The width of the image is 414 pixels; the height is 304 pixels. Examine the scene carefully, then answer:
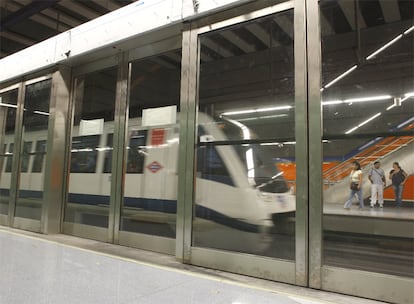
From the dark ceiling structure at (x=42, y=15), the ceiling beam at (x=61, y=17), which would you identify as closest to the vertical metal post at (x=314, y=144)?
the dark ceiling structure at (x=42, y=15)

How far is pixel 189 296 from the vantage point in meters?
2.66

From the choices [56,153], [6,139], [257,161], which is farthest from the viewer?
[6,139]

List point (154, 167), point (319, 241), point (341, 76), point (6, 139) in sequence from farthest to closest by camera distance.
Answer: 1. point (6, 139)
2. point (154, 167)
3. point (341, 76)
4. point (319, 241)

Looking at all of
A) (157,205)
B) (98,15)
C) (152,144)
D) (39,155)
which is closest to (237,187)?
(157,205)

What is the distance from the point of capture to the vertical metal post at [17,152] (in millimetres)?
6137

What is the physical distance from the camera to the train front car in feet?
11.6

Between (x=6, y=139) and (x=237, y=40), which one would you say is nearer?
(x=237, y=40)

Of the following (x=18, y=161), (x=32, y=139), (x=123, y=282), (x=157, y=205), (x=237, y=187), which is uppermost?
(x=32, y=139)

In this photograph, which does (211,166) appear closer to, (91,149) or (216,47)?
(216,47)

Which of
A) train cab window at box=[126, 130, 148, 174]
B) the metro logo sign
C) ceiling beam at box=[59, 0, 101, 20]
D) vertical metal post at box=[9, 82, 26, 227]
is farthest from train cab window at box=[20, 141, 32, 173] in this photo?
ceiling beam at box=[59, 0, 101, 20]

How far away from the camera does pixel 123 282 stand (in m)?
2.98

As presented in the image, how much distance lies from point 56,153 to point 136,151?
159cm

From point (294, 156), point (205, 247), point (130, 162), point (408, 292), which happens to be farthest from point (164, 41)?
point (408, 292)

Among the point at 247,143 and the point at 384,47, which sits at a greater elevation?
the point at 384,47
